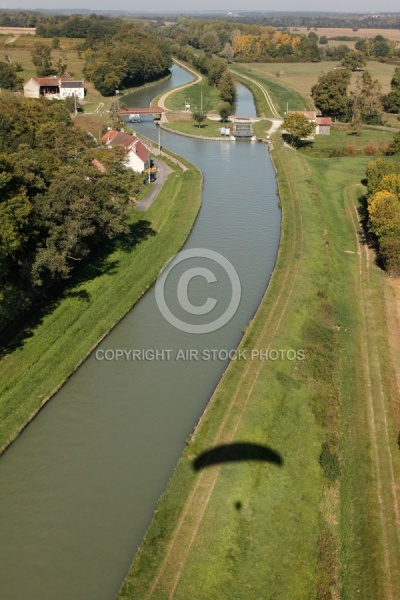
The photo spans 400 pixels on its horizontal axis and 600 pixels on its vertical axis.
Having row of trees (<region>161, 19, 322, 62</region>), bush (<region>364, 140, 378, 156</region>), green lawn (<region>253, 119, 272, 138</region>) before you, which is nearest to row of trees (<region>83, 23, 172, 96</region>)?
green lawn (<region>253, 119, 272, 138</region>)

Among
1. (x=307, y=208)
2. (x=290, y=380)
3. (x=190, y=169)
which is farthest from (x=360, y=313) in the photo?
(x=190, y=169)

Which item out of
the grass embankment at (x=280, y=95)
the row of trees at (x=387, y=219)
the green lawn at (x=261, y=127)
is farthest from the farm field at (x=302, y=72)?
the row of trees at (x=387, y=219)

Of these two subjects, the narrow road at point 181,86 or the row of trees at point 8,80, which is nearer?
the row of trees at point 8,80

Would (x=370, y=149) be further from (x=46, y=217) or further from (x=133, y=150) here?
(x=46, y=217)

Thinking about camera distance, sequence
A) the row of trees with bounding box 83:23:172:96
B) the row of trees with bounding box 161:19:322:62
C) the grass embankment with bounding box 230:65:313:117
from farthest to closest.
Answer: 1. the row of trees with bounding box 161:19:322:62
2. the row of trees with bounding box 83:23:172:96
3. the grass embankment with bounding box 230:65:313:117

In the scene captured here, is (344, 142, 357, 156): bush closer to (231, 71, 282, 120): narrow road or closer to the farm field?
(231, 71, 282, 120): narrow road

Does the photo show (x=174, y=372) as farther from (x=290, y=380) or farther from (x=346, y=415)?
(x=346, y=415)

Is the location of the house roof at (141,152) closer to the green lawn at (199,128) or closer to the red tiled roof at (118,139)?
the red tiled roof at (118,139)
